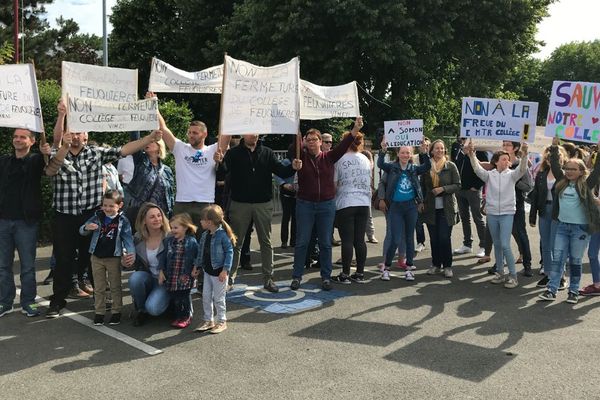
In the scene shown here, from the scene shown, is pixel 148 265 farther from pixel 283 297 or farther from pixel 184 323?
pixel 283 297

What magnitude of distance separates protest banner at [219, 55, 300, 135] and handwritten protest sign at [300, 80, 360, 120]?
0.77m

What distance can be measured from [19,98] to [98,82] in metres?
0.82

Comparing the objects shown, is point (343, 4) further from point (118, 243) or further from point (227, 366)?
point (227, 366)

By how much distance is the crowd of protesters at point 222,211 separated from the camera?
5797 mm

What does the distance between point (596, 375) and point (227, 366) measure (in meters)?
2.96

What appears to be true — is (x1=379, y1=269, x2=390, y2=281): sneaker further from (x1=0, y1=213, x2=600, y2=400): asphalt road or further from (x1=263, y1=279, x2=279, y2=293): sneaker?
(x1=263, y1=279, x2=279, y2=293): sneaker

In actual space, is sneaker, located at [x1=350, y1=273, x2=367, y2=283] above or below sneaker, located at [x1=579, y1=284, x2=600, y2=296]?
below

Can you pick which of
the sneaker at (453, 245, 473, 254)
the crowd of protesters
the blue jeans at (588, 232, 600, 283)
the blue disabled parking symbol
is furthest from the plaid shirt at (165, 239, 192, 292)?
the sneaker at (453, 245, 473, 254)

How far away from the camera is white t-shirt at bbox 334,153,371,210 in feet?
25.0

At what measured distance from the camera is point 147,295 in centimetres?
581

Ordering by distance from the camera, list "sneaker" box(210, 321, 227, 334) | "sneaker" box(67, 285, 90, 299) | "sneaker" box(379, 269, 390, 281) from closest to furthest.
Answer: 1. "sneaker" box(210, 321, 227, 334)
2. "sneaker" box(67, 285, 90, 299)
3. "sneaker" box(379, 269, 390, 281)

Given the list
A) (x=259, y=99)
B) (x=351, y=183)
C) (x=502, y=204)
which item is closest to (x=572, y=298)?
(x=502, y=204)

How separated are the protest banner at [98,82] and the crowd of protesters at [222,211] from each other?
436 mm

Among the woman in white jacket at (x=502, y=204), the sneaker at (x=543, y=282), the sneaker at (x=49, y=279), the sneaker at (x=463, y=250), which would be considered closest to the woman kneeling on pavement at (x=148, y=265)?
the sneaker at (x=49, y=279)
